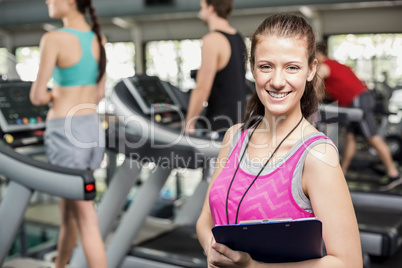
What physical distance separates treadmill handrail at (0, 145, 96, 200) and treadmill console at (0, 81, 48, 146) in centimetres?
59

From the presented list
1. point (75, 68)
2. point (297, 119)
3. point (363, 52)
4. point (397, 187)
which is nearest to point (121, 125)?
point (75, 68)

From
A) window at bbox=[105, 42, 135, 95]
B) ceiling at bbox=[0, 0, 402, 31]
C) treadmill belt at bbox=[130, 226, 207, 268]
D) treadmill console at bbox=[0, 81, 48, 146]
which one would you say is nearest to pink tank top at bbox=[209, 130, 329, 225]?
treadmill belt at bbox=[130, 226, 207, 268]

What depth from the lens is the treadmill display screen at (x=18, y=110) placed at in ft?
8.79

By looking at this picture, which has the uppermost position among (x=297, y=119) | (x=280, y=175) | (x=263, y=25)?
(x=263, y=25)

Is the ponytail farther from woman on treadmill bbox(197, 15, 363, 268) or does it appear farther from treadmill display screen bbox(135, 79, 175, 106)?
A: woman on treadmill bbox(197, 15, 363, 268)

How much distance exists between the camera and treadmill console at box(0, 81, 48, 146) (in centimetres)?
265

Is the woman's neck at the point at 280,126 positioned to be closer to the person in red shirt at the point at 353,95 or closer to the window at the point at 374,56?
the person in red shirt at the point at 353,95

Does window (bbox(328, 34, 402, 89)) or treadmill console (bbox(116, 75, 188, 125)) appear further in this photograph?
window (bbox(328, 34, 402, 89))

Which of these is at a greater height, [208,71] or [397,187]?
[208,71]

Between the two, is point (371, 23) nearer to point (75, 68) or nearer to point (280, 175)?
point (75, 68)

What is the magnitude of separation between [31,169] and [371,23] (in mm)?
8004

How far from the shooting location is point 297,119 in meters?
1.11

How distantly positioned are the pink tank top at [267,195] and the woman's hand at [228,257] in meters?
0.09

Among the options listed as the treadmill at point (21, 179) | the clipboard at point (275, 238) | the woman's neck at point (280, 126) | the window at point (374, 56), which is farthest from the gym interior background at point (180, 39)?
the clipboard at point (275, 238)
